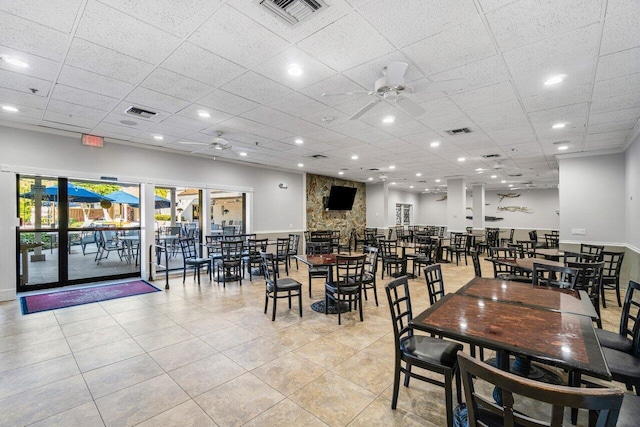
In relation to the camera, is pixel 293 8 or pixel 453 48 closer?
pixel 293 8

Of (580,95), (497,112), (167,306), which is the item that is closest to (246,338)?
(167,306)

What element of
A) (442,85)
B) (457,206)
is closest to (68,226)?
(442,85)

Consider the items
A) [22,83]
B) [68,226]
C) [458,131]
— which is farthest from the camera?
[68,226]

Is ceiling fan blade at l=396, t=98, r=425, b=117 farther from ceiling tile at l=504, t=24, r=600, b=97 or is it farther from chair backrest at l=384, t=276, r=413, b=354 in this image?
chair backrest at l=384, t=276, r=413, b=354

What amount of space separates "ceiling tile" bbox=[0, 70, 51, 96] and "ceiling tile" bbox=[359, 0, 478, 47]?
379 cm

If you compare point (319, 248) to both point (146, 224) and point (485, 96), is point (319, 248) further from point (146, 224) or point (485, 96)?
point (485, 96)

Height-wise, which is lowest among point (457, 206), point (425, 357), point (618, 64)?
point (425, 357)

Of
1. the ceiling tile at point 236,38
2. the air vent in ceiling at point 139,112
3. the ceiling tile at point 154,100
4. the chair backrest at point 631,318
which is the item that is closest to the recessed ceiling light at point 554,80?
the chair backrest at point 631,318

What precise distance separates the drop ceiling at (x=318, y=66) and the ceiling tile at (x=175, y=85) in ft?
0.08

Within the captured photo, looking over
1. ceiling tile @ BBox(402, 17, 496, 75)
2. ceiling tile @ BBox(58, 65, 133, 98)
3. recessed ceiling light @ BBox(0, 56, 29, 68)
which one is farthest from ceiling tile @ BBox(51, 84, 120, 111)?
ceiling tile @ BBox(402, 17, 496, 75)

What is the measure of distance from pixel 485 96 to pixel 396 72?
1.75 metres

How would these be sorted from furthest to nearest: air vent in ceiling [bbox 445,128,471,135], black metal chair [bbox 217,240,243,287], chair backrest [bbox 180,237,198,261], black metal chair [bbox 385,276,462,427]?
chair backrest [bbox 180,237,198,261], black metal chair [bbox 217,240,243,287], air vent in ceiling [bbox 445,128,471,135], black metal chair [bbox 385,276,462,427]

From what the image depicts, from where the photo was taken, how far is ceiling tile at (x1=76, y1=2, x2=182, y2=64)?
Result: 7.80 feet

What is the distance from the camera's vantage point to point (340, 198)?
39.2ft
